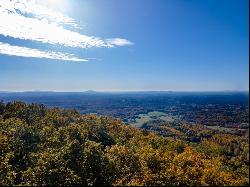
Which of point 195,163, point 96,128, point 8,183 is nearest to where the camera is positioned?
point 8,183

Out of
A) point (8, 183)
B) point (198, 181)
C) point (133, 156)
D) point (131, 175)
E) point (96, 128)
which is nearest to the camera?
point (8, 183)

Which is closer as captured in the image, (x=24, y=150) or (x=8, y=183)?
(x=8, y=183)

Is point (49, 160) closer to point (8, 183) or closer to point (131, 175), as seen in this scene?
point (8, 183)

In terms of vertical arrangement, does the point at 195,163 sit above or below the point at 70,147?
below

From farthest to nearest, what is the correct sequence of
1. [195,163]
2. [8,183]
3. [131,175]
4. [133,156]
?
[195,163]
[133,156]
[131,175]
[8,183]

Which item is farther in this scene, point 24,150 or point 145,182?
point 24,150

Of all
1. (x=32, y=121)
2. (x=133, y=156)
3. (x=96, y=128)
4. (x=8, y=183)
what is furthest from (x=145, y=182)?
(x=32, y=121)

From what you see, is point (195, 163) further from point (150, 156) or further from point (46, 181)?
point (46, 181)

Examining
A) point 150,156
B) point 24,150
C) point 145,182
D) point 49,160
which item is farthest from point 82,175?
point 24,150

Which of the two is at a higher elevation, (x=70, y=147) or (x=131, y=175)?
(x=70, y=147)

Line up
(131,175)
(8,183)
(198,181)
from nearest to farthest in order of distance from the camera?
(8,183) < (198,181) < (131,175)
